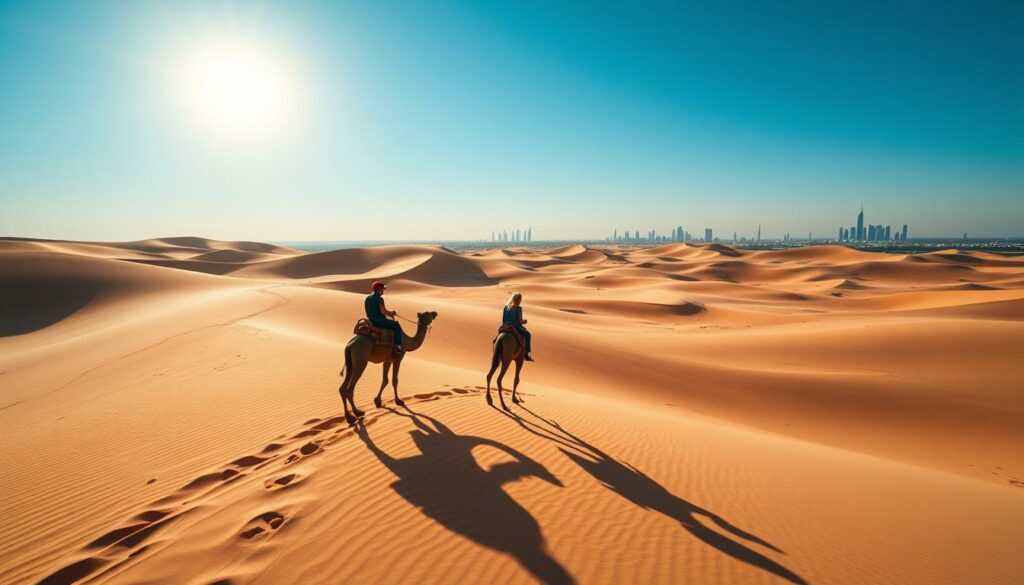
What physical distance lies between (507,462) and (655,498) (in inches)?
70.8

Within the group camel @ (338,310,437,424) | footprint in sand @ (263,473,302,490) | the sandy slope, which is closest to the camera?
the sandy slope

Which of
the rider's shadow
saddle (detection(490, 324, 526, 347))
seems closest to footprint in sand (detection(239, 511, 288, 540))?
the rider's shadow

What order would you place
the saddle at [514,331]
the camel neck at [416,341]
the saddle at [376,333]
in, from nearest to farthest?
the saddle at [376,333]
the camel neck at [416,341]
the saddle at [514,331]

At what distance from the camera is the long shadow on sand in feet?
13.3

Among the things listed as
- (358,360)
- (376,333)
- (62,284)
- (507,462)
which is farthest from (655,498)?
(62,284)

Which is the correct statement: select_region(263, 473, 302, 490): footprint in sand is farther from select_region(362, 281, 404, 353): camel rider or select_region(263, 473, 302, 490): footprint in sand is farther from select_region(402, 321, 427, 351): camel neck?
select_region(402, 321, 427, 351): camel neck

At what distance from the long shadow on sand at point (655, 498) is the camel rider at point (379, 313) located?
2.52 meters

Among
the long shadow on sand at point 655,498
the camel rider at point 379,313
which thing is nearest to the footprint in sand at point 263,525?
the camel rider at point 379,313

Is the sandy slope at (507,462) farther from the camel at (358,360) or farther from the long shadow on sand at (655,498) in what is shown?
the camel at (358,360)

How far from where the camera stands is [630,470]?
5730 millimetres

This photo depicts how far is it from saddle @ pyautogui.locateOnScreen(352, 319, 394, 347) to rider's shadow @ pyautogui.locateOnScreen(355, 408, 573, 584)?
1343mm

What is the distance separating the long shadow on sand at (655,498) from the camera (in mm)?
4059

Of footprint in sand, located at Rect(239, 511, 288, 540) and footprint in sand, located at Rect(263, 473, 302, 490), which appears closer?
footprint in sand, located at Rect(239, 511, 288, 540)

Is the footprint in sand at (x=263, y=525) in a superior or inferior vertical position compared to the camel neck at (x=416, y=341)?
inferior
